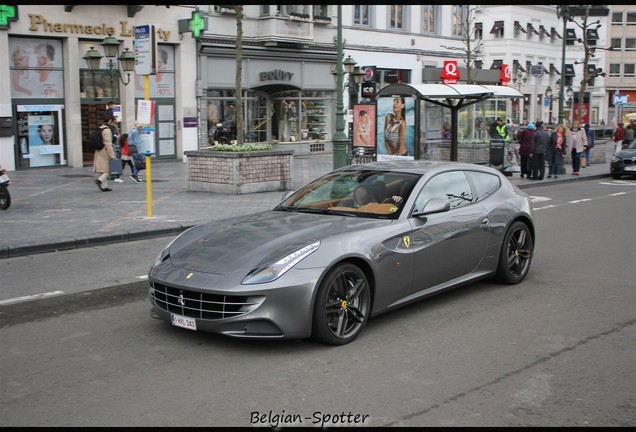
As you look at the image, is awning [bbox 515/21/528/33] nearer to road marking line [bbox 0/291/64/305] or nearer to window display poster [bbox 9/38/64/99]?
window display poster [bbox 9/38/64/99]

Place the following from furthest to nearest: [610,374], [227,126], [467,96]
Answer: [227,126], [467,96], [610,374]

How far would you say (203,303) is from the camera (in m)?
5.57

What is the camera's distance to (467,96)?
67.7 feet

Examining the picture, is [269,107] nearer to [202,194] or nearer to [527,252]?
[202,194]

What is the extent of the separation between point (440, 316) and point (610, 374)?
71.3 inches

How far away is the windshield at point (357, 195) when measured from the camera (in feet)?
22.2

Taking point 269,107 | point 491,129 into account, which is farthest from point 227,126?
point 491,129

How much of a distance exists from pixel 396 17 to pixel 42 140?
20.3 metres

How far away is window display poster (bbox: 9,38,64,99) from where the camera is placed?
911 inches

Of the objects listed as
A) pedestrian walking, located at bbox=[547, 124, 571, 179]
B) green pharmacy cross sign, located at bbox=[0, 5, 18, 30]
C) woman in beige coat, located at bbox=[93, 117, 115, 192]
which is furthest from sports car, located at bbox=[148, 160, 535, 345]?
green pharmacy cross sign, located at bbox=[0, 5, 18, 30]

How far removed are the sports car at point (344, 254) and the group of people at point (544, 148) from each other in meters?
14.2

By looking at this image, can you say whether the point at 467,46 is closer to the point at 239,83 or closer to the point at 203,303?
the point at 239,83

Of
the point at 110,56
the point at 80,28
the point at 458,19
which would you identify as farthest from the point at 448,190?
the point at 458,19

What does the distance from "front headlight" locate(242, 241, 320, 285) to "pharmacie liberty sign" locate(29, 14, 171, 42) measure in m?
18.2
